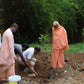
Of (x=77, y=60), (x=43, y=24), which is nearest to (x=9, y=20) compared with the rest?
(x=43, y=24)

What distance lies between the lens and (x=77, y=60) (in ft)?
23.1

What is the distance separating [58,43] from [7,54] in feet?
6.77

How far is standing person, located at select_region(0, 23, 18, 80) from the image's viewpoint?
4.16 meters

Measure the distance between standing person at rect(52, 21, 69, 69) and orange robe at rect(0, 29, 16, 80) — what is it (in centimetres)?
192

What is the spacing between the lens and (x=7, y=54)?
4.28 m

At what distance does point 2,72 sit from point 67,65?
9.17 feet

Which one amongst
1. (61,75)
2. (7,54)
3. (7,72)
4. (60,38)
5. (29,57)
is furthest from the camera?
(60,38)

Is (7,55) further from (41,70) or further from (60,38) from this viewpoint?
(60,38)

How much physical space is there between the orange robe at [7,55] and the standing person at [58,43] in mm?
1919

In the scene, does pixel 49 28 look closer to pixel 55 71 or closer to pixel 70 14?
pixel 70 14

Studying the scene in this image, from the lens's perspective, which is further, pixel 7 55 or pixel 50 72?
pixel 50 72

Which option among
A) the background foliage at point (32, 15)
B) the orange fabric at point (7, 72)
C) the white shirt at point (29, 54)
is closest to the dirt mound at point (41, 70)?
the white shirt at point (29, 54)

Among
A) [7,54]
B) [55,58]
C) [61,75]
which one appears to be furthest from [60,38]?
[7,54]

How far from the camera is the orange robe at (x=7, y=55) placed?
416cm
